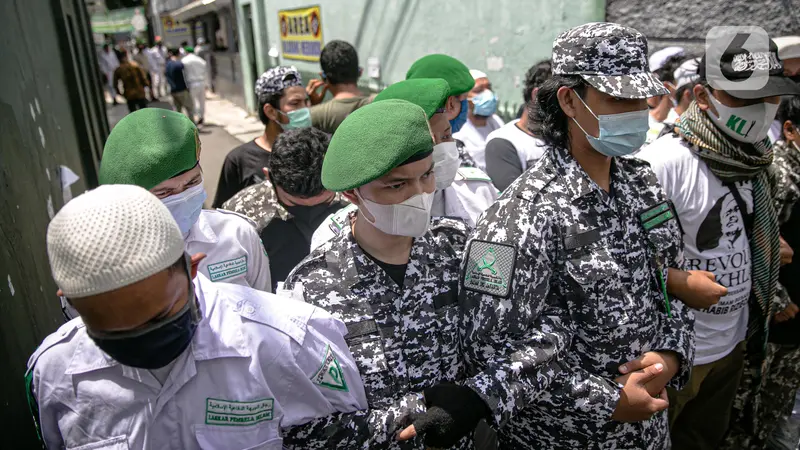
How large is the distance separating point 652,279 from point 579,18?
4138mm

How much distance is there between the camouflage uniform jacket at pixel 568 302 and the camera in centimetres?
157

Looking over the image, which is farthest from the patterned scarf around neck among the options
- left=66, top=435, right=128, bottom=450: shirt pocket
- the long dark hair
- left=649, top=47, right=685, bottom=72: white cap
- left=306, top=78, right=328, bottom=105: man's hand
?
left=306, top=78, right=328, bottom=105: man's hand

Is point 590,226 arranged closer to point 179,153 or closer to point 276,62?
point 179,153

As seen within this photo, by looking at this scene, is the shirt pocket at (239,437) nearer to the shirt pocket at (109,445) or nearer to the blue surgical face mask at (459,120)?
the shirt pocket at (109,445)

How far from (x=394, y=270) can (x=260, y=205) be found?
45.7 inches

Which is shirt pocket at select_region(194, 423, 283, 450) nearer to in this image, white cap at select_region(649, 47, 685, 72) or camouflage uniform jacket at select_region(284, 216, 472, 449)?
camouflage uniform jacket at select_region(284, 216, 472, 449)

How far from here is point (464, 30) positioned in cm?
686

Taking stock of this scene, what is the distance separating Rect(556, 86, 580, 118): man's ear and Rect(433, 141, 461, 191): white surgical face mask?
59 cm

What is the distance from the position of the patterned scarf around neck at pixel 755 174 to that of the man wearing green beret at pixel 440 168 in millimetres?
955

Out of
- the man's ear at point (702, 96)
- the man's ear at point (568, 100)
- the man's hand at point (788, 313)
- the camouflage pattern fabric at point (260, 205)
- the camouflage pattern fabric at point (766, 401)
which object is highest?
the man's ear at point (568, 100)

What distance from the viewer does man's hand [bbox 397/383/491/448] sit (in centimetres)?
141

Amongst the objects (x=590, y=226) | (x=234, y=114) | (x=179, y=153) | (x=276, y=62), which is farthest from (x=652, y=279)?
(x=234, y=114)

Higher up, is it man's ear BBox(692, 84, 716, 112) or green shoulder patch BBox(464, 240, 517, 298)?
man's ear BBox(692, 84, 716, 112)

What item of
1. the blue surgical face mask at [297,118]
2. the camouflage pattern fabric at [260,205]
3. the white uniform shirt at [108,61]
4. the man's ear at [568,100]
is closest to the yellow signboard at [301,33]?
the blue surgical face mask at [297,118]
